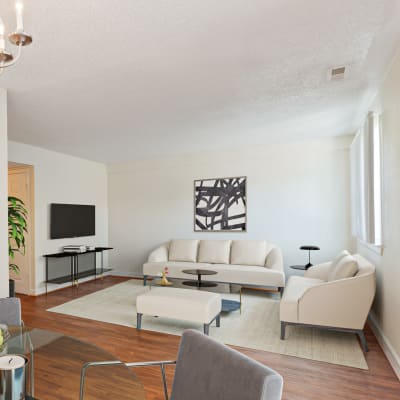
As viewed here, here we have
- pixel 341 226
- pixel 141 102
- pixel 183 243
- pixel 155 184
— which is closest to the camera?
pixel 141 102

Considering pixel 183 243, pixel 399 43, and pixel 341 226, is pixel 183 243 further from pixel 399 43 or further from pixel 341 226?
pixel 399 43

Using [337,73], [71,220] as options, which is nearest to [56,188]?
[71,220]

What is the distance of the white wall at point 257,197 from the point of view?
509cm

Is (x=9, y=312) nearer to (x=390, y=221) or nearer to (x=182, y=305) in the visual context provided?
(x=182, y=305)

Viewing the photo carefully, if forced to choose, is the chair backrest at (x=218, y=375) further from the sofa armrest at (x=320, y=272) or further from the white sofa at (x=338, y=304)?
the sofa armrest at (x=320, y=272)

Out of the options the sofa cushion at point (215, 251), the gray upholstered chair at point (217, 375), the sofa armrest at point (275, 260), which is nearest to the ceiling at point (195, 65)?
the gray upholstered chair at point (217, 375)

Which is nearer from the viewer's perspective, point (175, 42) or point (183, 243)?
point (175, 42)

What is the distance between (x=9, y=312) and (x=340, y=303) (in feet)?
9.77

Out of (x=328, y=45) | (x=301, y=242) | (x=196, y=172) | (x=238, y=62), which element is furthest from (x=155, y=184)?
(x=328, y=45)

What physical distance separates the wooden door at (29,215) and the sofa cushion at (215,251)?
9.96ft

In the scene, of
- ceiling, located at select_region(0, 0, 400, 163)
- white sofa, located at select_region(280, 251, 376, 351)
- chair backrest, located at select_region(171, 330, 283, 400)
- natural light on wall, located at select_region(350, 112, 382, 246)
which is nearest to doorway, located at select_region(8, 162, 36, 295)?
ceiling, located at select_region(0, 0, 400, 163)

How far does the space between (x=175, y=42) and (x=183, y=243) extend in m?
4.25

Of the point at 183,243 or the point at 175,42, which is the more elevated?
the point at 175,42

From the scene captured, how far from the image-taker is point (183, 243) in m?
5.84
